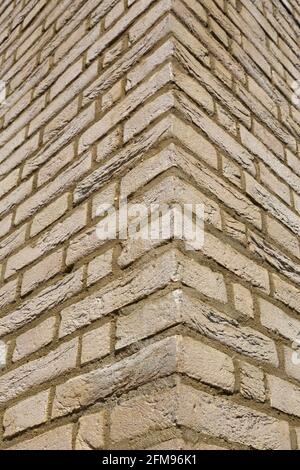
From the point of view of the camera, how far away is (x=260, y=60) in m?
2.60

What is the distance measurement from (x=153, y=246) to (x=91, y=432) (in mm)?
552

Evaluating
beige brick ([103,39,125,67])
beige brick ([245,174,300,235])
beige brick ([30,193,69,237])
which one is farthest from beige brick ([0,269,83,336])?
beige brick ([103,39,125,67])

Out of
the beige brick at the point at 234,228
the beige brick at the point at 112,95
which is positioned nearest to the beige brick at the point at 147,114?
the beige brick at the point at 112,95

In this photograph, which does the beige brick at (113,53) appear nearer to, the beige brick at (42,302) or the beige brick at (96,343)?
the beige brick at (42,302)

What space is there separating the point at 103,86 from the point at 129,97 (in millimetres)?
238

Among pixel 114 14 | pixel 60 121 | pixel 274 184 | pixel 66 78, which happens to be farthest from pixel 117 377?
pixel 114 14

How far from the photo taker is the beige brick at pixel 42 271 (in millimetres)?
1964

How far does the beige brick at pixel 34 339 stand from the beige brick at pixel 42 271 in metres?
0.18

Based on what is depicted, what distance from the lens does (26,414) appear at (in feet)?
5.76

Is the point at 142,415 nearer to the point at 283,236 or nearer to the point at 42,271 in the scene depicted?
the point at 42,271

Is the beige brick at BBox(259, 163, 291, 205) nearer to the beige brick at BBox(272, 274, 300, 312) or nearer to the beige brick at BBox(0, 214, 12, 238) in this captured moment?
the beige brick at BBox(272, 274, 300, 312)

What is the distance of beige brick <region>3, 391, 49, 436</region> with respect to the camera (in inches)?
67.1
